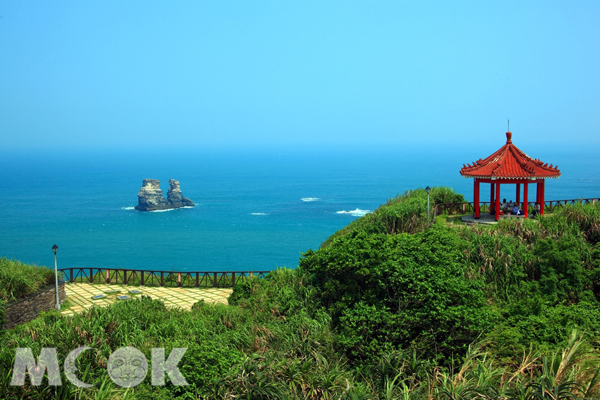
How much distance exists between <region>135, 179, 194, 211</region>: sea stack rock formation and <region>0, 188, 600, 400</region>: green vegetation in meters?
77.6

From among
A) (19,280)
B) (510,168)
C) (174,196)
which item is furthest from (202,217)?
(510,168)

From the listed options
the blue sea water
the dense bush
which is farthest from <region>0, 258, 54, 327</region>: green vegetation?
the blue sea water

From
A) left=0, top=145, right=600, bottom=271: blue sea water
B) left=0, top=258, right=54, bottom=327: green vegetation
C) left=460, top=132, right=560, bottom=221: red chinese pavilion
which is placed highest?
left=460, top=132, right=560, bottom=221: red chinese pavilion

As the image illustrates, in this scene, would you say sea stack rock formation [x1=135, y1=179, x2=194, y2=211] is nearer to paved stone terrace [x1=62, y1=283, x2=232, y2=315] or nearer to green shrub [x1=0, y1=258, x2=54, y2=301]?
paved stone terrace [x1=62, y1=283, x2=232, y2=315]

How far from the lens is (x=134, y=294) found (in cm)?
1948

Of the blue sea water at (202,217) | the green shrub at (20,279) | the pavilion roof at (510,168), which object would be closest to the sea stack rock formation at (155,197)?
the blue sea water at (202,217)

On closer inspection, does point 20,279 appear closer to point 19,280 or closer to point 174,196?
point 19,280

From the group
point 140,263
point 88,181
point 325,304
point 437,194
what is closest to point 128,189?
point 88,181

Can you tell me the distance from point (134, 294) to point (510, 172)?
15707 millimetres

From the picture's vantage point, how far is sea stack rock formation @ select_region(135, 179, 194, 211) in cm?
8956

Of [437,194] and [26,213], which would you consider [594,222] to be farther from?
[26,213]

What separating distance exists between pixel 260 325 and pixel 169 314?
2.85 meters

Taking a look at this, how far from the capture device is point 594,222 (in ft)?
55.1

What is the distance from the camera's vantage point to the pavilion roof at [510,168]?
19897mm
